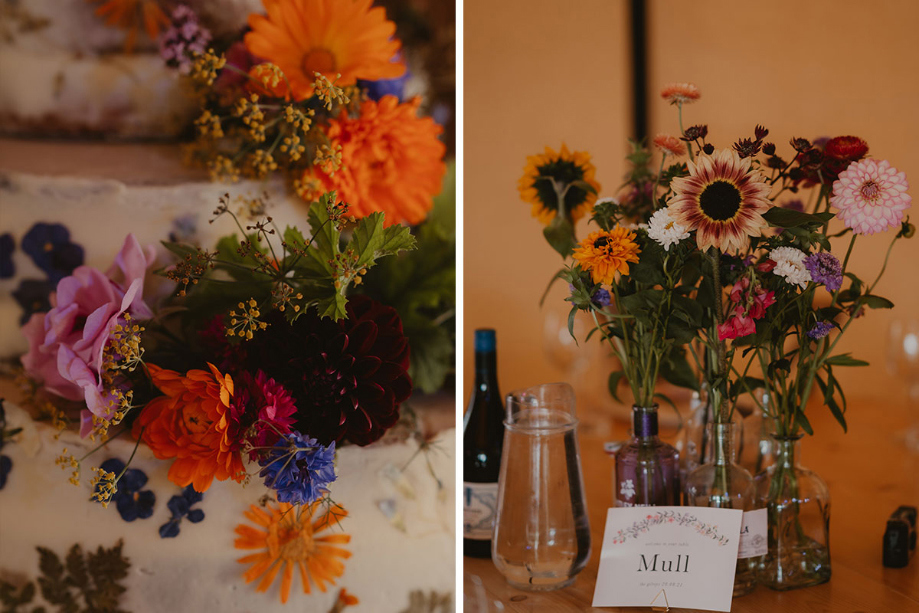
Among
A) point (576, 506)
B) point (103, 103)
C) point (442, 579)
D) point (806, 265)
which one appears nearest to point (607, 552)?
point (576, 506)

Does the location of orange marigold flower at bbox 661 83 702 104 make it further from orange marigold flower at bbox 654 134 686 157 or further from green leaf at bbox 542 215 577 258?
green leaf at bbox 542 215 577 258

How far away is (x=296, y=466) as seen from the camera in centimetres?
63

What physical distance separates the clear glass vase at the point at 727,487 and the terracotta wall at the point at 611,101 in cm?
71

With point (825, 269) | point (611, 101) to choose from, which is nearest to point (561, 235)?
point (825, 269)

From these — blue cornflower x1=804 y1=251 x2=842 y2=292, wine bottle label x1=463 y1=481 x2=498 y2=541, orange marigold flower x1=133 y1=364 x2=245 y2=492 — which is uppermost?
blue cornflower x1=804 y1=251 x2=842 y2=292

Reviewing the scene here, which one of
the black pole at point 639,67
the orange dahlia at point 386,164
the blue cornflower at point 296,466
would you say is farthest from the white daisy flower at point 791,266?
the black pole at point 639,67

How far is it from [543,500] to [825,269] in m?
0.36

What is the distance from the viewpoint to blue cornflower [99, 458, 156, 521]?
2.10 feet

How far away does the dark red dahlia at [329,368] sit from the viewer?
2.11ft

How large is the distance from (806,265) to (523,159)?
3.07ft

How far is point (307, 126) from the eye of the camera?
26.7 inches

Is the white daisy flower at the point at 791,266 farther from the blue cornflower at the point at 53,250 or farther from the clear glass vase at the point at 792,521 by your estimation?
the blue cornflower at the point at 53,250

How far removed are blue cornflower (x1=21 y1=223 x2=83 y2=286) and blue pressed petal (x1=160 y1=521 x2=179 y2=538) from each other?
0.79 ft

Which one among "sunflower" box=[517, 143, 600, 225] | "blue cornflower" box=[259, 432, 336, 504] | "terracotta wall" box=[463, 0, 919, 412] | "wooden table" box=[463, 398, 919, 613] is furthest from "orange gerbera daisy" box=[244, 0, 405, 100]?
"terracotta wall" box=[463, 0, 919, 412]
